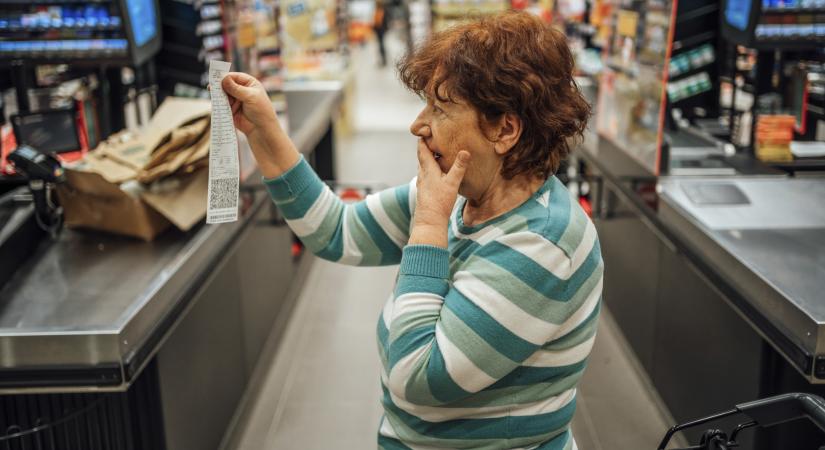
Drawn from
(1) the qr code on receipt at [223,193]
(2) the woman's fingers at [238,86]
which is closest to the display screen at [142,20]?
(2) the woman's fingers at [238,86]

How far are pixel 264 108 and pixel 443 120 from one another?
445mm

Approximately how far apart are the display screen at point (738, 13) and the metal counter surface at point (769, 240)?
1003 mm

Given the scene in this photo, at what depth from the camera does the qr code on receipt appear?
1629 millimetres

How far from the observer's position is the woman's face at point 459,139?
57.3 inches

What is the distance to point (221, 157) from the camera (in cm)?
165

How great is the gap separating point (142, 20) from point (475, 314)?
3623 millimetres

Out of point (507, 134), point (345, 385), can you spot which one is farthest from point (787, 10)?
point (507, 134)

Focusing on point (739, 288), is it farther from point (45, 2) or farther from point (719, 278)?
point (45, 2)

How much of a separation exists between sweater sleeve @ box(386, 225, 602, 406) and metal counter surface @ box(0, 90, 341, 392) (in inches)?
43.0

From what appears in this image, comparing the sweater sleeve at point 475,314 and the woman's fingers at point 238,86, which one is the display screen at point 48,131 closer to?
the woman's fingers at point 238,86

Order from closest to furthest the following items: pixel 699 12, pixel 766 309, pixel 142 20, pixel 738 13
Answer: pixel 766 309 < pixel 738 13 < pixel 142 20 < pixel 699 12

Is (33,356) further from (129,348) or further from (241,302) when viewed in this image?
(241,302)

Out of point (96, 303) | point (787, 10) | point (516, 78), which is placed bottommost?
point (96, 303)

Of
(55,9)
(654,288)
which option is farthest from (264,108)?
(55,9)
